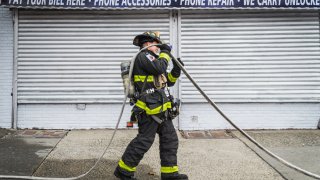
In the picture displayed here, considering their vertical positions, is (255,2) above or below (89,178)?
above

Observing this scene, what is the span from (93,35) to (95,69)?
28.7 inches

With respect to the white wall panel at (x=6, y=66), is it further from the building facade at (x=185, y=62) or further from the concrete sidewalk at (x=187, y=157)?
the concrete sidewalk at (x=187, y=157)

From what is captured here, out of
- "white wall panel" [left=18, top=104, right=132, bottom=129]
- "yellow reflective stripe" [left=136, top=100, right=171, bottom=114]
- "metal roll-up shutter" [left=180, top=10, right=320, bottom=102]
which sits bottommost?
"white wall panel" [left=18, top=104, right=132, bottom=129]

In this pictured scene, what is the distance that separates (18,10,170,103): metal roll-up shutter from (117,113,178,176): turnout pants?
3206 millimetres

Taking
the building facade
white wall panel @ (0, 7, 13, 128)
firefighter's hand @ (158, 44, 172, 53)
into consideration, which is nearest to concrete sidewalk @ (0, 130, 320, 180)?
the building facade

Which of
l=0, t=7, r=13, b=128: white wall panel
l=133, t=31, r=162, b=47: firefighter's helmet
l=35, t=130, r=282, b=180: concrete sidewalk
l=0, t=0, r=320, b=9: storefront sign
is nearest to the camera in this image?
l=133, t=31, r=162, b=47: firefighter's helmet

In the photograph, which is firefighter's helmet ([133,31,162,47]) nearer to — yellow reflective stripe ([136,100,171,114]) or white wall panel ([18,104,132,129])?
yellow reflective stripe ([136,100,171,114])

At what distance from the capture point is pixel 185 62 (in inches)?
311

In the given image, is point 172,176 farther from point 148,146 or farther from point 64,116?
point 64,116

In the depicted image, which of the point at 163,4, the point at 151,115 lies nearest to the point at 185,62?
the point at 163,4

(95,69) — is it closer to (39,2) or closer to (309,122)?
(39,2)

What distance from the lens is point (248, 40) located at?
312 inches

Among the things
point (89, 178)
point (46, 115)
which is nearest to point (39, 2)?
point (46, 115)

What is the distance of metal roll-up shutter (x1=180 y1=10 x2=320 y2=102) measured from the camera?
7.89 meters
